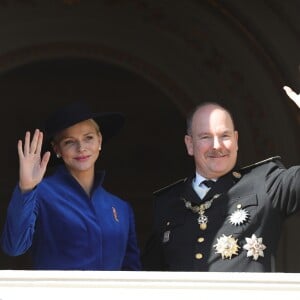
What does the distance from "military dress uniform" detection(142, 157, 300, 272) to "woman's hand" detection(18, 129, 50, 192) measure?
568mm

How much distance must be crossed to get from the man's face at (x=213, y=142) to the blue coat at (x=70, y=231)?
394mm

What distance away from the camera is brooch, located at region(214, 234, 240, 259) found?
4.39 m

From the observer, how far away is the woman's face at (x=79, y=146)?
455cm

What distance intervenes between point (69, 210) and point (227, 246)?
0.60m

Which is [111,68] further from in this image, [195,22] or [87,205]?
[87,205]

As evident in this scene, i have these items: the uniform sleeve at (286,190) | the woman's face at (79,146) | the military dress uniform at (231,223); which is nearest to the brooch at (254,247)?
the military dress uniform at (231,223)

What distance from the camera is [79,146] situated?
4.55 meters

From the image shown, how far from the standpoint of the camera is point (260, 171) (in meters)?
4.56

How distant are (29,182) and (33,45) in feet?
9.22

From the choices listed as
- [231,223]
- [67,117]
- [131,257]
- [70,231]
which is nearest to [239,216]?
[231,223]

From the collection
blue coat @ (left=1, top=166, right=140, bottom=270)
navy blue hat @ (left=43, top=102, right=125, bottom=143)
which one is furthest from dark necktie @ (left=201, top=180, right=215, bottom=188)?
navy blue hat @ (left=43, top=102, right=125, bottom=143)
